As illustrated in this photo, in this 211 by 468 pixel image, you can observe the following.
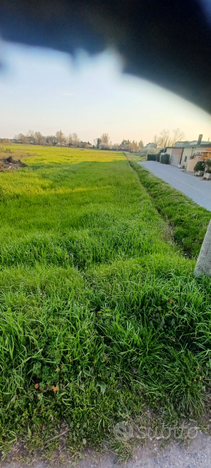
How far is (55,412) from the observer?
1.06 meters

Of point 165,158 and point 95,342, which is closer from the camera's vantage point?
point 95,342

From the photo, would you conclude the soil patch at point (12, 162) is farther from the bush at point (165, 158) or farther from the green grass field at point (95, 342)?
the bush at point (165, 158)

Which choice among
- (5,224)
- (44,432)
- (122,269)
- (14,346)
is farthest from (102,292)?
(5,224)

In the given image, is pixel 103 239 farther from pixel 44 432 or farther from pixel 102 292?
pixel 44 432

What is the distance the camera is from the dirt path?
37.1 inches

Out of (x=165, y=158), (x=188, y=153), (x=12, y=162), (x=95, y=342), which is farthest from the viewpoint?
(x=165, y=158)

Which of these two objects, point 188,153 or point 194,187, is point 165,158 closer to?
point 188,153

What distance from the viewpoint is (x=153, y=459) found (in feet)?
3.17

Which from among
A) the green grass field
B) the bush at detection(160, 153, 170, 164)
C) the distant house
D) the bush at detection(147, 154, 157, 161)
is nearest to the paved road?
the distant house

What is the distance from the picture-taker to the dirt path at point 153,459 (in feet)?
3.10

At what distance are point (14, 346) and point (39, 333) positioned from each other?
17cm

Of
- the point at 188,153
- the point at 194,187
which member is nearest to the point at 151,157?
the point at 188,153

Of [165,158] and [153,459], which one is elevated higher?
[165,158]

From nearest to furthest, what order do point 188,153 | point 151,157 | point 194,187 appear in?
point 194,187 → point 188,153 → point 151,157
